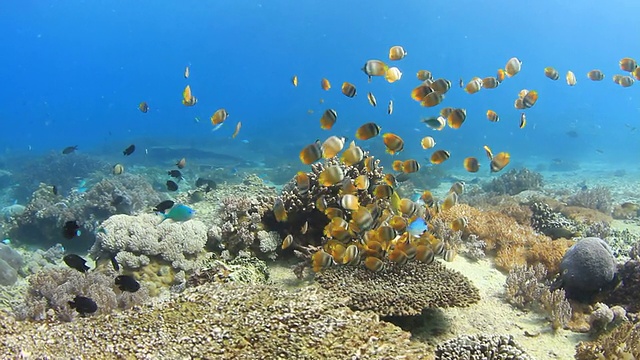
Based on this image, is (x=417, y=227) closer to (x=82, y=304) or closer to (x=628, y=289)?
(x=628, y=289)

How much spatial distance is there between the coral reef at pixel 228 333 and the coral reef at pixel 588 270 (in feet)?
12.7

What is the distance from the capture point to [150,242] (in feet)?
23.8

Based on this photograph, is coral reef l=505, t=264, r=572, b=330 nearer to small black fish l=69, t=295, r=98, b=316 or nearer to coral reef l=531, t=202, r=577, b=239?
coral reef l=531, t=202, r=577, b=239

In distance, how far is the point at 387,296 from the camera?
17.6 feet

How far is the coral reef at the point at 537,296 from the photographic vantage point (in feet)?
19.1

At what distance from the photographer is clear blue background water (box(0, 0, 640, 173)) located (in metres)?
126

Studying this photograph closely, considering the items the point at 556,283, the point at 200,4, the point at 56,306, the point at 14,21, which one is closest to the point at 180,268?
the point at 56,306

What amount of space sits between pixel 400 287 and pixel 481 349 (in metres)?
1.41

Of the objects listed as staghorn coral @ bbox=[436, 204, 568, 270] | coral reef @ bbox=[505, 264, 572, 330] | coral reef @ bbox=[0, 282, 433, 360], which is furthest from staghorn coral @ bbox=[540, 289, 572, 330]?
coral reef @ bbox=[0, 282, 433, 360]

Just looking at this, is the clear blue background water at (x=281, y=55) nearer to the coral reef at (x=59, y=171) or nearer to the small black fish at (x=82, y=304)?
the coral reef at (x=59, y=171)

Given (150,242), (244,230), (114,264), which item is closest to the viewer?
(114,264)

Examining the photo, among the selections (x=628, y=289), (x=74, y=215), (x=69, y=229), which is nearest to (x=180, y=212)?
(x=69, y=229)

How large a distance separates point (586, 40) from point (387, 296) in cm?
19145

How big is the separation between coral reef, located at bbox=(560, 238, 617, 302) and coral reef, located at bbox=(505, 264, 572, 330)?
1.35ft
